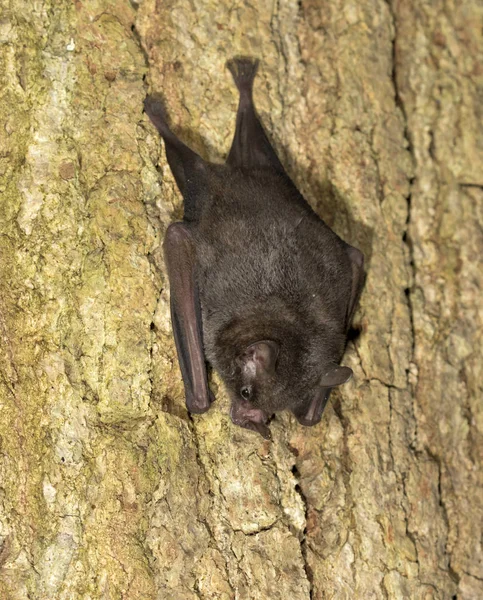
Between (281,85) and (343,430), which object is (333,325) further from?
(281,85)

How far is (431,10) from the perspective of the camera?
588 cm

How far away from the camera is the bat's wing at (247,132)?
4.91 m

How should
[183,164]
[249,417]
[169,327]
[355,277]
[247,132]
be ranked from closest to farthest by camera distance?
[249,417], [169,327], [183,164], [355,277], [247,132]

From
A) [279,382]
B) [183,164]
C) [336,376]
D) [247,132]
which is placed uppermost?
[247,132]

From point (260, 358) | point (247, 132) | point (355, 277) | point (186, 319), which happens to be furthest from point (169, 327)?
point (247, 132)

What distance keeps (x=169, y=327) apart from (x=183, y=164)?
118 cm

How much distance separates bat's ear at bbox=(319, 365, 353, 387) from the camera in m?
4.24

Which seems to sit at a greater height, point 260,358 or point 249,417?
point 260,358

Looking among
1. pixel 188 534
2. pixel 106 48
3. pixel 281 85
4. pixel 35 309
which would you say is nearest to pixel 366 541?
pixel 188 534

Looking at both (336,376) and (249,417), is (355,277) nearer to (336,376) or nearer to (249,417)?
(336,376)

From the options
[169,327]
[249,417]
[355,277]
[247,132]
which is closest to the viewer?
[249,417]

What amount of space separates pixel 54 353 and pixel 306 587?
2.19 meters

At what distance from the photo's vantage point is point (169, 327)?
4.34 meters

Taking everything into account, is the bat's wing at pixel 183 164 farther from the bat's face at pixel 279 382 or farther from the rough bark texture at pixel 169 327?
the bat's face at pixel 279 382
